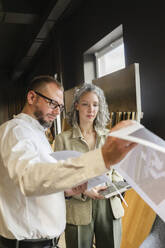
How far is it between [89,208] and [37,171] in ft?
3.78

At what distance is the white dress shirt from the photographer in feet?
2.50

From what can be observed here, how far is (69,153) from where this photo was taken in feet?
4.25

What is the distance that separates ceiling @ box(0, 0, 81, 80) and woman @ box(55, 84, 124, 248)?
232cm

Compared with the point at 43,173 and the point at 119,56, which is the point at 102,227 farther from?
the point at 119,56

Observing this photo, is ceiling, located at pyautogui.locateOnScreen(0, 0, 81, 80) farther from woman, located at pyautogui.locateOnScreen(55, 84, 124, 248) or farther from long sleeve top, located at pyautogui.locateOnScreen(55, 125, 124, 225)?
long sleeve top, located at pyautogui.locateOnScreen(55, 125, 124, 225)

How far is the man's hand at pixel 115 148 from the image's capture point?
723 millimetres

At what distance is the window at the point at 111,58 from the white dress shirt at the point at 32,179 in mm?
2680

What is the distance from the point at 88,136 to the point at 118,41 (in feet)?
6.47

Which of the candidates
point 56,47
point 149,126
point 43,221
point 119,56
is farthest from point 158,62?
point 56,47

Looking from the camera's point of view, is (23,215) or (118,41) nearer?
(23,215)

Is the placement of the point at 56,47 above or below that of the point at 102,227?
above

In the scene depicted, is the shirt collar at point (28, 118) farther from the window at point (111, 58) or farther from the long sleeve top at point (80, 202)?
the window at point (111, 58)

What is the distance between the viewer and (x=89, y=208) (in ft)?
6.07

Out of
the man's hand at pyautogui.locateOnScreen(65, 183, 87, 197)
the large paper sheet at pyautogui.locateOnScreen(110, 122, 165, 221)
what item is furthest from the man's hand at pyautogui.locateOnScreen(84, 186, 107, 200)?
the large paper sheet at pyautogui.locateOnScreen(110, 122, 165, 221)
